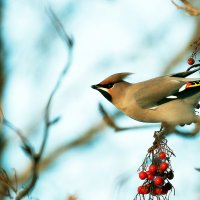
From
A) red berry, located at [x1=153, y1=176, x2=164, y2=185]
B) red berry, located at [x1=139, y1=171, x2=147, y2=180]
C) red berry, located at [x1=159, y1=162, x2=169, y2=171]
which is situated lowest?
red berry, located at [x1=153, y1=176, x2=164, y2=185]

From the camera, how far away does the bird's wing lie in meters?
4.00

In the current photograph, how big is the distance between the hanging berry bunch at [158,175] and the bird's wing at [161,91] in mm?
694

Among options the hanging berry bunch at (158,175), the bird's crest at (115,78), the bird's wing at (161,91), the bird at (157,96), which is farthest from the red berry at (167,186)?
the bird's crest at (115,78)

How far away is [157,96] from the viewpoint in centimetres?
423

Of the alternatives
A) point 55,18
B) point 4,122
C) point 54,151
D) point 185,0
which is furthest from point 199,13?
point 54,151

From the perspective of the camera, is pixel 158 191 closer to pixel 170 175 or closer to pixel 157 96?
pixel 170 175

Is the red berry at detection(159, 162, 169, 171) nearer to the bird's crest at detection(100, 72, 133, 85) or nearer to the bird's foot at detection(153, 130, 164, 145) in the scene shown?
the bird's foot at detection(153, 130, 164, 145)

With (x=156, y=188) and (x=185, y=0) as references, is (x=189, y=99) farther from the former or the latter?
(x=185, y=0)

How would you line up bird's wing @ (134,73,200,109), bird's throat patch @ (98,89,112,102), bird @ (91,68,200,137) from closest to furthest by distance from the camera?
bird @ (91,68,200,137) → bird's wing @ (134,73,200,109) → bird's throat patch @ (98,89,112,102)

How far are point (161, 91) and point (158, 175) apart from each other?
1.02 m

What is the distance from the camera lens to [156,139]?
3338 mm

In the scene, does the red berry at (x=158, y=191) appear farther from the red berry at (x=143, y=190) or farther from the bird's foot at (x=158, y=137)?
the bird's foot at (x=158, y=137)

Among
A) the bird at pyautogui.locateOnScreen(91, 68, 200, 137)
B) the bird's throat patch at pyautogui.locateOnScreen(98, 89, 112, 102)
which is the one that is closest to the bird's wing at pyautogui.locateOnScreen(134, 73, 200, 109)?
the bird at pyautogui.locateOnScreen(91, 68, 200, 137)

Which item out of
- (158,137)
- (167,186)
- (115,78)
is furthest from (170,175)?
(115,78)
